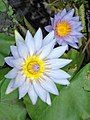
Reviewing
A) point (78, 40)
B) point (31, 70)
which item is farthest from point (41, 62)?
point (78, 40)

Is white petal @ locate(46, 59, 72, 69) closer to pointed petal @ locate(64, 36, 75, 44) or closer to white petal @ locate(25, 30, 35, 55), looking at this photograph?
white petal @ locate(25, 30, 35, 55)

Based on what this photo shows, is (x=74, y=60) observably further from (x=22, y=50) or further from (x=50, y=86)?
(x=22, y=50)

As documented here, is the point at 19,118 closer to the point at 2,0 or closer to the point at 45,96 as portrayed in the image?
the point at 45,96

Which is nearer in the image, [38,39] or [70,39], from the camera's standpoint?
[38,39]

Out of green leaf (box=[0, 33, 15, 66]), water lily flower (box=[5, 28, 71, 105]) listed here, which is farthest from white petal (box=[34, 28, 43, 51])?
green leaf (box=[0, 33, 15, 66])

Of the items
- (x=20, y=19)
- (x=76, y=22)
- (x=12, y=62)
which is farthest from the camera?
(x=20, y=19)

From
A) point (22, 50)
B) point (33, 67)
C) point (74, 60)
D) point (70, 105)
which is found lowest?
point (70, 105)

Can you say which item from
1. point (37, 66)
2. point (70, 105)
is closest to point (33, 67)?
point (37, 66)

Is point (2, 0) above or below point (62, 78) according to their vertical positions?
above
